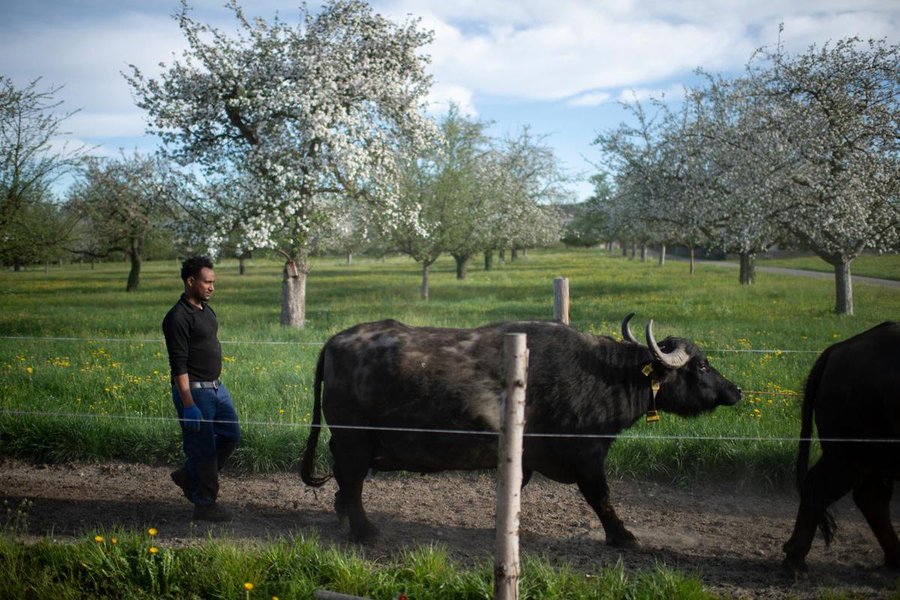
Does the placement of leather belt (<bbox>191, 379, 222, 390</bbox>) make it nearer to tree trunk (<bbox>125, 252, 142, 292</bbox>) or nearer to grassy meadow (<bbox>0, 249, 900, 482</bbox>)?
grassy meadow (<bbox>0, 249, 900, 482</bbox>)

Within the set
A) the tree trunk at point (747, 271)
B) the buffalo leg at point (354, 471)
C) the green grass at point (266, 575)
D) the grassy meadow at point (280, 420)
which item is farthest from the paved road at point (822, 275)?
the buffalo leg at point (354, 471)

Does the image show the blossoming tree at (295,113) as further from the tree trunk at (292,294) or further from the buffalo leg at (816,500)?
the buffalo leg at (816,500)

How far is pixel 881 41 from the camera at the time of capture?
609 inches

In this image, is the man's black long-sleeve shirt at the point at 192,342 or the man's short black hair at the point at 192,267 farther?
the man's short black hair at the point at 192,267

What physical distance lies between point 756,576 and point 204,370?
181 inches

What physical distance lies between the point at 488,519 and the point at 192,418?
2.71 meters

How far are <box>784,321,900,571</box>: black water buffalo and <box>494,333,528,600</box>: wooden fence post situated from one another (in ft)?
7.77

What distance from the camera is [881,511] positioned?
5.16 meters

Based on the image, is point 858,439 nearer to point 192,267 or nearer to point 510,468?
point 510,468

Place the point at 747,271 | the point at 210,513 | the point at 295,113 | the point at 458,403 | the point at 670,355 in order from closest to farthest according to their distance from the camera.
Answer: the point at 458,403 → the point at 210,513 → the point at 670,355 → the point at 295,113 → the point at 747,271

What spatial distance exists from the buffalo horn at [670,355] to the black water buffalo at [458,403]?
12 mm

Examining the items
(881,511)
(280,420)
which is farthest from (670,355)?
(280,420)

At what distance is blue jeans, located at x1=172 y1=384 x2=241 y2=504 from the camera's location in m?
5.66

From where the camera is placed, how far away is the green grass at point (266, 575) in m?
4.36
